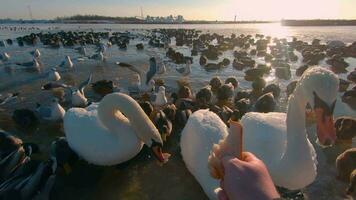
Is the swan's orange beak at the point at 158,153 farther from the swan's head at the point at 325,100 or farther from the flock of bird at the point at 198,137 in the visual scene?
the swan's head at the point at 325,100

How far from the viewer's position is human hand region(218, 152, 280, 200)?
7.19 ft

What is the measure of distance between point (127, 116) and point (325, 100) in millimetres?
3917

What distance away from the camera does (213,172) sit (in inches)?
96.3

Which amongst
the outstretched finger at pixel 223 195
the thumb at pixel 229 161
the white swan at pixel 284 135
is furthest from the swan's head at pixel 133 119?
the thumb at pixel 229 161

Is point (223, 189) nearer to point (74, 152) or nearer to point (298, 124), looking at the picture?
point (298, 124)

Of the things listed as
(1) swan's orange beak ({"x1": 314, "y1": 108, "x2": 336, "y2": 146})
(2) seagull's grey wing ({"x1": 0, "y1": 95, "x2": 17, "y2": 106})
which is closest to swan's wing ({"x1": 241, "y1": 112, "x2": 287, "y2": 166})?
(1) swan's orange beak ({"x1": 314, "y1": 108, "x2": 336, "y2": 146})

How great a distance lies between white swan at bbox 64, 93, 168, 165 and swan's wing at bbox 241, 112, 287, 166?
1681mm

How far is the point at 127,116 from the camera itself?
7105 millimetres

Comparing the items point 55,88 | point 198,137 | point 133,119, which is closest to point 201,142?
point 198,137

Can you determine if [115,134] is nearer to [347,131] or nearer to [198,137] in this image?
[198,137]

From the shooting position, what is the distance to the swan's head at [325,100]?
4383mm

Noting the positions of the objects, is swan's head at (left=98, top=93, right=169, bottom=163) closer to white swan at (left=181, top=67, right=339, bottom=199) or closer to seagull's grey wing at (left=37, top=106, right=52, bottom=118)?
white swan at (left=181, top=67, right=339, bottom=199)

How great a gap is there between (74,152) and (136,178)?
1458mm

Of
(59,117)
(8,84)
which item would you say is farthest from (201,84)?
(8,84)
